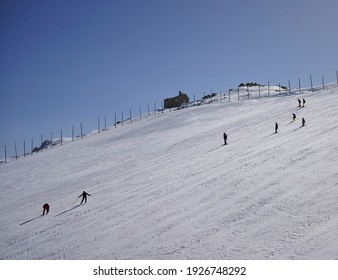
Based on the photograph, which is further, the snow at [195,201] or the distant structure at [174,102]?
the distant structure at [174,102]

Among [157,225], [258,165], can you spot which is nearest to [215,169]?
[258,165]

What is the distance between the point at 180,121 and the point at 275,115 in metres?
14.1

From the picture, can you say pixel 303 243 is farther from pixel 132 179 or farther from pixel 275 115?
pixel 275 115

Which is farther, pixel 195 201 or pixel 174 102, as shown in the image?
pixel 174 102

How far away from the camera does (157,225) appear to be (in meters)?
14.1

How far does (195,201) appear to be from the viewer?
16.1m

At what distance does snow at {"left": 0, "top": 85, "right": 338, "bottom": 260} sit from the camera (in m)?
11.7

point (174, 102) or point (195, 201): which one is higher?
point (174, 102)

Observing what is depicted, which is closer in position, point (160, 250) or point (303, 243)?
point (303, 243)

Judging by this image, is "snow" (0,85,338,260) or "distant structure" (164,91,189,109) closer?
"snow" (0,85,338,260)

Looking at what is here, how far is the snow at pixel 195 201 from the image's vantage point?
11680 millimetres

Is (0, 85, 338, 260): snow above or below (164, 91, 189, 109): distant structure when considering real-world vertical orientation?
below

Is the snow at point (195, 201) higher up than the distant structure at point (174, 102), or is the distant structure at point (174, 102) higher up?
the distant structure at point (174, 102)
